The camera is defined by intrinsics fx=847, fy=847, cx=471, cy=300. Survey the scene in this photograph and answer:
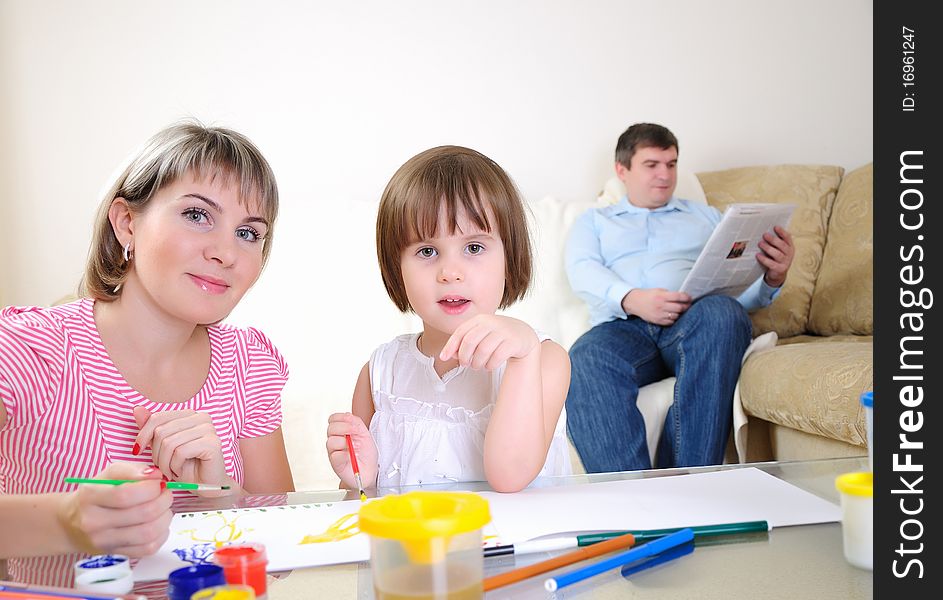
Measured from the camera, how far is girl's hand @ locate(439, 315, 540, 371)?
0.81 metres

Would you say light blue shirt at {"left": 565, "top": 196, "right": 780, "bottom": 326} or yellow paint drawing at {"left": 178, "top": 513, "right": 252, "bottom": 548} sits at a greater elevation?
light blue shirt at {"left": 565, "top": 196, "right": 780, "bottom": 326}

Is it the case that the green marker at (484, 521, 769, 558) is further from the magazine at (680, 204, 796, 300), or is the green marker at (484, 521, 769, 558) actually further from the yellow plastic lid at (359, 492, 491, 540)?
the magazine at (680, 204, 796, 300)

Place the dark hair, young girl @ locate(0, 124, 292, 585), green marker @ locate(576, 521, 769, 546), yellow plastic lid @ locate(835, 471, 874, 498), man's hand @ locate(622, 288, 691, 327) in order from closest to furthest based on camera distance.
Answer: yellow plastic lid @ locate(835, 471, 874, 498) < green marker @ locate(576, 521, 769, 546) < young girl @ locate(0, 124, 292, 585) < man's hand @ locate(622, 288, 691, 327) < the dark hair

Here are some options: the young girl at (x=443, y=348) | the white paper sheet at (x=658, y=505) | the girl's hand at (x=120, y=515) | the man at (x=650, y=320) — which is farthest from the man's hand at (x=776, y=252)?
the girl's hand at (x=120, y=515)

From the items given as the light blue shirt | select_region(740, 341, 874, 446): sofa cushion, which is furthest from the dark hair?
select_region(740, 341, 874, 446): sofa cushion

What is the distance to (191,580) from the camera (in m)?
0.54

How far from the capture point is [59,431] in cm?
98

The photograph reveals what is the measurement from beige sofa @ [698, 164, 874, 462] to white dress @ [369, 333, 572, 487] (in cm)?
93

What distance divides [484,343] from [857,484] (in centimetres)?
36

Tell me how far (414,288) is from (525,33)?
7.15 feet

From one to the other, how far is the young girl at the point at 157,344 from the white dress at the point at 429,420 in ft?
0.56
